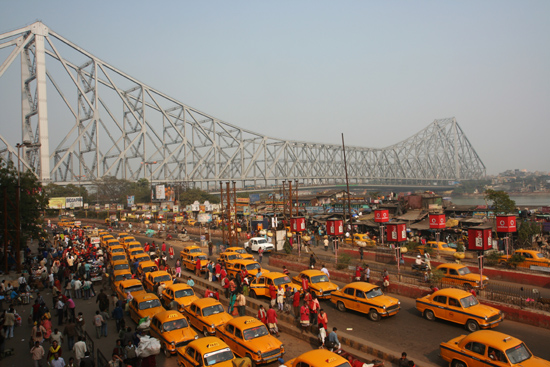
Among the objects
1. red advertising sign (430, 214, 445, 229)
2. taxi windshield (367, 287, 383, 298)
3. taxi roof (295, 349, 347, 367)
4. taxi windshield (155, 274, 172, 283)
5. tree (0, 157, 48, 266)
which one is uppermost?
tree (0, 157, 48, 266)

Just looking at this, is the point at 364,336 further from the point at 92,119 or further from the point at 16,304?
the point at 92,119

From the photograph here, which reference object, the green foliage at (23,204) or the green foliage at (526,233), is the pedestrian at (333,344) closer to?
the green foliage at (526,233)

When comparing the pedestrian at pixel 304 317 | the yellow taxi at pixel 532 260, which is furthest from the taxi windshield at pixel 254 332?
the yellow taxi at pixel 532 260

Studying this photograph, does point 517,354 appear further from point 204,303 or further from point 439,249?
point 439,249

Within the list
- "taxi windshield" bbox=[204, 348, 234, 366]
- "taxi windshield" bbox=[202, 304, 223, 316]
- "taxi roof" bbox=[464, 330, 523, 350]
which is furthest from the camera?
"taxi windshield" bbox=[202, 304, 223, 316]

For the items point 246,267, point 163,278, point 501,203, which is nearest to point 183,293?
point 163,278

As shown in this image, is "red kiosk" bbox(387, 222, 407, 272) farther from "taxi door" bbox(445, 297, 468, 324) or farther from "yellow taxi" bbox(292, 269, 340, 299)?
"taxi door" bbox(445, 297, 468, 324)

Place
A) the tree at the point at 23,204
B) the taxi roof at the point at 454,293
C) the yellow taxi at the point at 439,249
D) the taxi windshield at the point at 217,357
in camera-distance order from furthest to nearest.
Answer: the tree at the point at 23,204 → the yellow taxi at the point at 439,249 → the taxi roof at the point at 454,293 → the taxi windshield at the point at 217,357

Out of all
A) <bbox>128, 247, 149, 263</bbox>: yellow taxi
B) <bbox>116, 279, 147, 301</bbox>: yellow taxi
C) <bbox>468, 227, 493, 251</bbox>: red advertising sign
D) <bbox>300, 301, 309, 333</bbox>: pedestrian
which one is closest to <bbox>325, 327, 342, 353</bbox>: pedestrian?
<bbox>300, 301, 309, 333</bbox>: pedestrian
